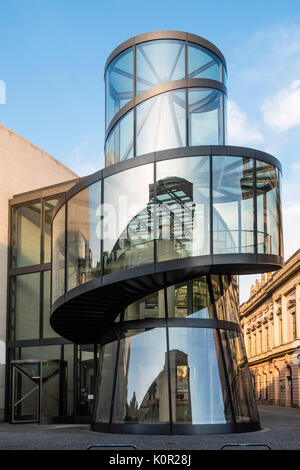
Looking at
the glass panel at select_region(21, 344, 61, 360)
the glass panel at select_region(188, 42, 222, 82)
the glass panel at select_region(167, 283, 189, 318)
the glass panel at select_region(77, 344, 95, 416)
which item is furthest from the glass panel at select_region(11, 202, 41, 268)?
the glass panel at select_region(167, 283, 189, 318)

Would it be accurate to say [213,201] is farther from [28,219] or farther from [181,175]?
[28,219]

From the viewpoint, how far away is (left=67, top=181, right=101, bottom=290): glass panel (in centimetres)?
1792

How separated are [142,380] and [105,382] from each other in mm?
1707

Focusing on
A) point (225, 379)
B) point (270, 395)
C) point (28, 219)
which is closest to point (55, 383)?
point (28, 219)

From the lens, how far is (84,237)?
18.5 metres

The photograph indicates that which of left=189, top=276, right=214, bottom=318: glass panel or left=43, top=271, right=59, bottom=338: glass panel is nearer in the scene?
left=189, top=276, right=214, bottom=318: glass panel

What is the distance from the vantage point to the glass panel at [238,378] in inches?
684

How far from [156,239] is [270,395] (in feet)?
158

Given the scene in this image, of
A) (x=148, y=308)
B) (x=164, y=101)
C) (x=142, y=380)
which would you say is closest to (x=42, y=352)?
(x=148, y=308)

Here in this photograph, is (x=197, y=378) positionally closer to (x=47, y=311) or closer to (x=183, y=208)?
(x=183, y=208)

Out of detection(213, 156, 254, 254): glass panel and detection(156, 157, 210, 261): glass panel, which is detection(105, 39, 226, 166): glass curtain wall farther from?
detection(213, 156, 254, 254): glass panel

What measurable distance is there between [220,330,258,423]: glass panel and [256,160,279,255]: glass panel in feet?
9.72

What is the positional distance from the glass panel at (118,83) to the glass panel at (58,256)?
443 cm

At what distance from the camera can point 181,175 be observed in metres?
16.9
